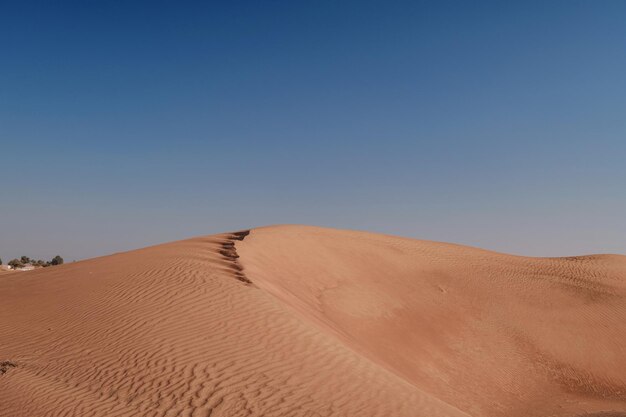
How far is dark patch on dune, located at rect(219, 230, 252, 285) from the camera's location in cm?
1273

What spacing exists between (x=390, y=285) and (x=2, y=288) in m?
13.3

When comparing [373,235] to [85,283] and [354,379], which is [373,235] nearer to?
[85,283]

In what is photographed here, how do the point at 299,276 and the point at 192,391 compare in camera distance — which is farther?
the point at 299,276

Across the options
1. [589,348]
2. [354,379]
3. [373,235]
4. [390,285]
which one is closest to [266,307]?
[354,379]

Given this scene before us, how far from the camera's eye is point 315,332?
385 inches

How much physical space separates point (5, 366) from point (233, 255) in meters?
7.68

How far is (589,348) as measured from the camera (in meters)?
16.8

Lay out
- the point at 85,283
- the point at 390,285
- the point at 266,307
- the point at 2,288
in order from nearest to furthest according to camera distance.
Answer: the point at 266,307 < the point at 85,283 < the point at 2,288 < the point at 390,285

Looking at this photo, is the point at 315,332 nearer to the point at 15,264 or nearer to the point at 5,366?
the point at 5,366

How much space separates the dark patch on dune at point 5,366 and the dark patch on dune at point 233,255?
5302mm

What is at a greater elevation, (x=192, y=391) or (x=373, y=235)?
(x=373, y=235)

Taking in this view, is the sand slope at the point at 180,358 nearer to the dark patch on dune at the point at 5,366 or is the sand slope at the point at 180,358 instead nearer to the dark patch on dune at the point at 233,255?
the dark patch on dune at the point at 5,366

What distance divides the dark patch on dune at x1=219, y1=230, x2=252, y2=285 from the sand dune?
12 cm

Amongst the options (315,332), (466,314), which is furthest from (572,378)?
(315,332)
